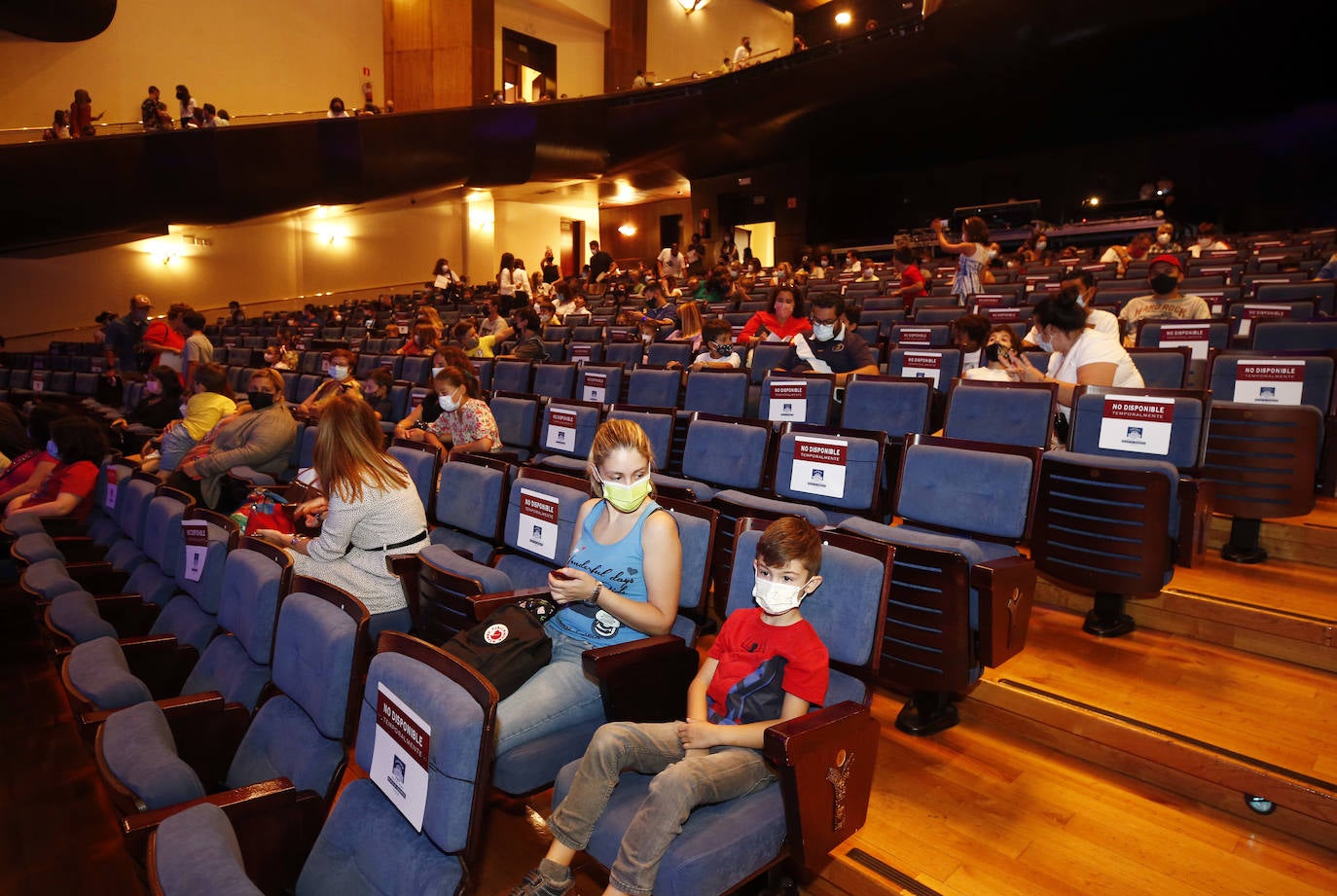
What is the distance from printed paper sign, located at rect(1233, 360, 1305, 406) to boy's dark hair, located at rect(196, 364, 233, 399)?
5534 mm

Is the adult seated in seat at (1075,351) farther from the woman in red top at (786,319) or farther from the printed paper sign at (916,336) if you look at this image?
the woman in red top at (786,319)

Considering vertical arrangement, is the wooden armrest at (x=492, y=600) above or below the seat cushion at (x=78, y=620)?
above

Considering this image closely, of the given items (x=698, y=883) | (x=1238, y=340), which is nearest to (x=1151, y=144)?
(x=1238, y=340)

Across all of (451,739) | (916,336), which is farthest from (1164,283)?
(451,739)

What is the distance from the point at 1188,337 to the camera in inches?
162

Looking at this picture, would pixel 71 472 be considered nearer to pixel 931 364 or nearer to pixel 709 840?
pixel 709 840

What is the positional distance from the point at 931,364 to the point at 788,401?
94 cm

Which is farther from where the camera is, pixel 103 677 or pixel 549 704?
pixel 103 677

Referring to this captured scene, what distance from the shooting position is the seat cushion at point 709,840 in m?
1.37

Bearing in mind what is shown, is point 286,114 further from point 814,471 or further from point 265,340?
point 814,471

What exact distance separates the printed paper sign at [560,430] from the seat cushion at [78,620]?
2.07m

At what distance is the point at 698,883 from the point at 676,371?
3.43 meters

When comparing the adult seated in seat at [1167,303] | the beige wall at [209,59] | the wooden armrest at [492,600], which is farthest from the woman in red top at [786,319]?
the beige wall at [209,59]

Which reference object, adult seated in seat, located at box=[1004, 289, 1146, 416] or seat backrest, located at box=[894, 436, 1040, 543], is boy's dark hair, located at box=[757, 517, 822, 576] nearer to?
seat backrest, located at box=[894, 436, 1040, 543]
